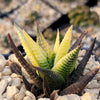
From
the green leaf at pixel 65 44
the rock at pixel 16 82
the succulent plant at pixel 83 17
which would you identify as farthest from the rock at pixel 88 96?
the succulent plant at pixel 83 17

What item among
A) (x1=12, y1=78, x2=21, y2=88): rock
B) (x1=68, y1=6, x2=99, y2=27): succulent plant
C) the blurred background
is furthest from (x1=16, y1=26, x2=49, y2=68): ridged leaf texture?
(x1=68, y1=6, x2=99, y2=27): succulent plant

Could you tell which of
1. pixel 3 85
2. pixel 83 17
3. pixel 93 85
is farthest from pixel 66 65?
pixel 83 17

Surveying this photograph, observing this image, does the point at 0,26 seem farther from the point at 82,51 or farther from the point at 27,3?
the point at 82,51

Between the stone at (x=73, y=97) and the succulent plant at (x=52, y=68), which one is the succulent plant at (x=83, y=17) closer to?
the succulent plant at (x=52, y=68)

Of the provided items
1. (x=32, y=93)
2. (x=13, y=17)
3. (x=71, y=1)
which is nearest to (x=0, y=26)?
(x=13, y=17)

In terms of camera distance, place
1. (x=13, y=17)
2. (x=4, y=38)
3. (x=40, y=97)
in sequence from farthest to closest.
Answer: (x=13, y=17), (x=4, y=38), (x=40, y=97)

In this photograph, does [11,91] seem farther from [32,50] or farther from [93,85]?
[93,85]

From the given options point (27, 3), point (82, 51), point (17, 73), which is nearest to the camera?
point (17, 73)
